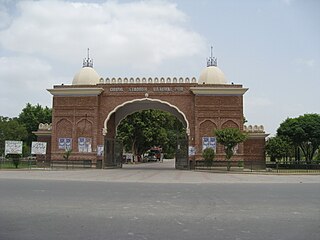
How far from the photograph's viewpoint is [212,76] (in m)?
37.0

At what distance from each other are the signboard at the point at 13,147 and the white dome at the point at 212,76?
1759 centimetres

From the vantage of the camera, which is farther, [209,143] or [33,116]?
[33,116]

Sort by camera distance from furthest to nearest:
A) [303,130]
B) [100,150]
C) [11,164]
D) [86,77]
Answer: [86,77]
[303,130]
[100,150]
[11,164]

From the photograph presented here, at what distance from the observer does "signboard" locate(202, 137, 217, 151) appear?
1336 inches

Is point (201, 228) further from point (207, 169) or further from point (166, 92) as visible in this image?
point (166, 92)

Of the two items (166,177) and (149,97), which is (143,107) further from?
(166,177)

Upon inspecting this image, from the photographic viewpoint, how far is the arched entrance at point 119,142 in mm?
35406

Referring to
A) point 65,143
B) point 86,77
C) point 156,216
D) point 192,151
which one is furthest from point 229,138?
point 156,216

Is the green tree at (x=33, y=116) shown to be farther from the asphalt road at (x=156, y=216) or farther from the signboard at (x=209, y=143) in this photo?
the asphalt road at (x=156, y=216)

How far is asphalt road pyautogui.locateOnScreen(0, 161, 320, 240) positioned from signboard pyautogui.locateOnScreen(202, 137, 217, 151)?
819 inches

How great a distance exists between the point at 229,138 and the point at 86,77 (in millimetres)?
16274

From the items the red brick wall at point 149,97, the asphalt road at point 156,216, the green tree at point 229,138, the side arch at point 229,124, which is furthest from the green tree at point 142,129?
the asphalt road at point 156,216

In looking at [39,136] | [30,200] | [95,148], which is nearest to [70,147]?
[95,148]

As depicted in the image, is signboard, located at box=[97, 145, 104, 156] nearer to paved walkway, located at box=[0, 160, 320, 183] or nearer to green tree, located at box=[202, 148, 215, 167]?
paved walkway, located at box=[0, 160, 320, 183]
